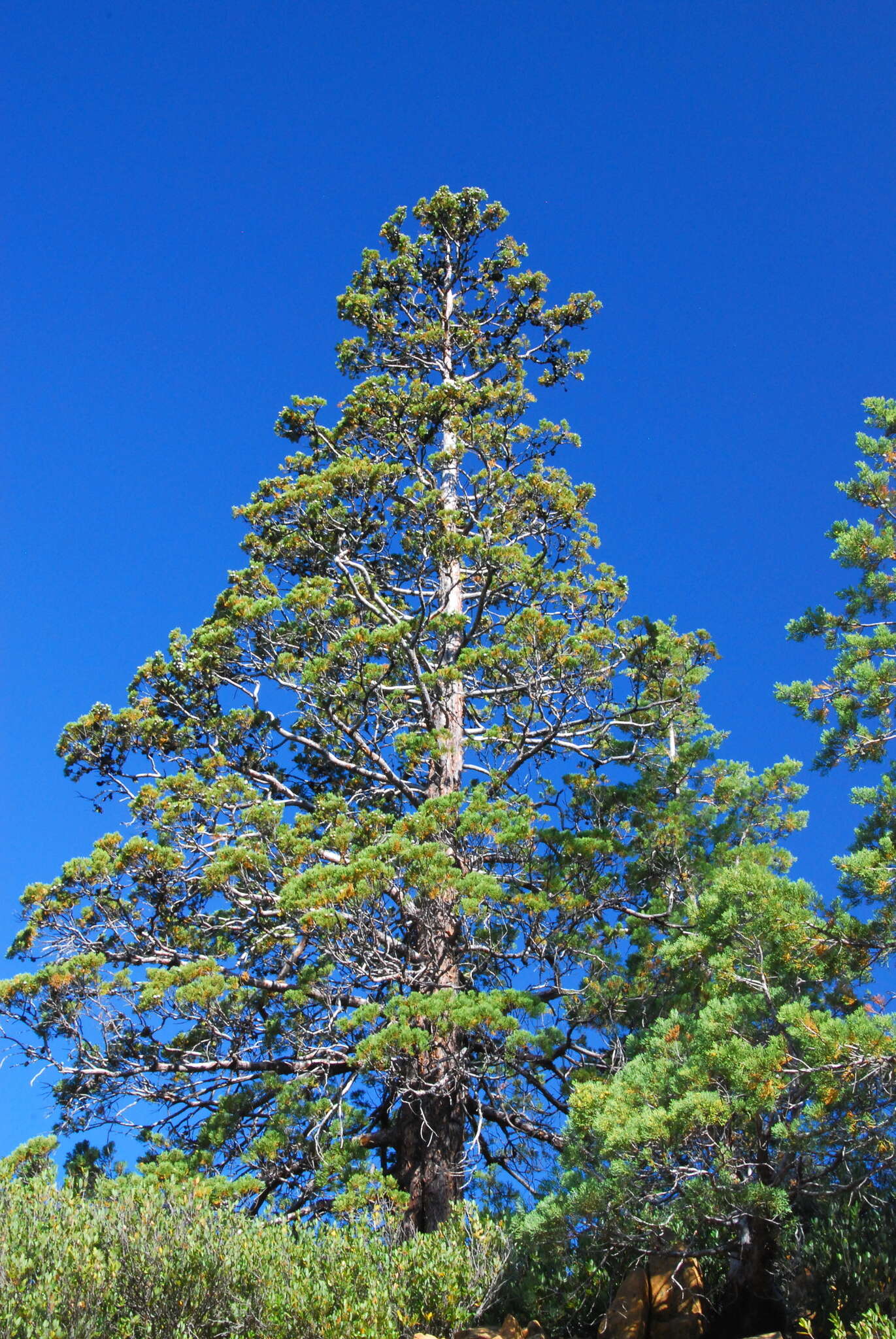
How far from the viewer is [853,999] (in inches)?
263

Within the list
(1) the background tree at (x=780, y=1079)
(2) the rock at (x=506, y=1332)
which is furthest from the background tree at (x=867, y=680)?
(2) the rock at (x=506, y=1332)

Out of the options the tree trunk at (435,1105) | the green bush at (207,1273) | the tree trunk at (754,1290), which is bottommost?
the tree trunk at (754,1290)

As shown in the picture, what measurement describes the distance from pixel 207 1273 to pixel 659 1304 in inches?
125

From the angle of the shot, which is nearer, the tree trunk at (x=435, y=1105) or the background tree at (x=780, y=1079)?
the background tree at (x=780, y=1079)

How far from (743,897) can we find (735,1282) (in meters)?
2.63

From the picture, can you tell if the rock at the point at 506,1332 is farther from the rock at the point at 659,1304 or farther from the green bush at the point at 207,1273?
the rock at the point at 659,1304

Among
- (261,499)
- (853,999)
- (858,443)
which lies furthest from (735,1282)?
(261,499)

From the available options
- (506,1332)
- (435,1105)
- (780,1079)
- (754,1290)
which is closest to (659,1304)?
(754,1290)

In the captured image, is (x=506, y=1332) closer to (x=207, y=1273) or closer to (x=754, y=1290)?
(x=754, y=1290)

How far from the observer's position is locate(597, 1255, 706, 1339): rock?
23.1 feet

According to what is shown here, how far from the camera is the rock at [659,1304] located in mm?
7043

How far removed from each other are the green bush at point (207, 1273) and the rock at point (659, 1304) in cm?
87

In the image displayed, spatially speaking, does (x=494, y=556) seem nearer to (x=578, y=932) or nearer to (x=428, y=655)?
(x=428, y=655)

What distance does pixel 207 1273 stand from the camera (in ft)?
22.0
